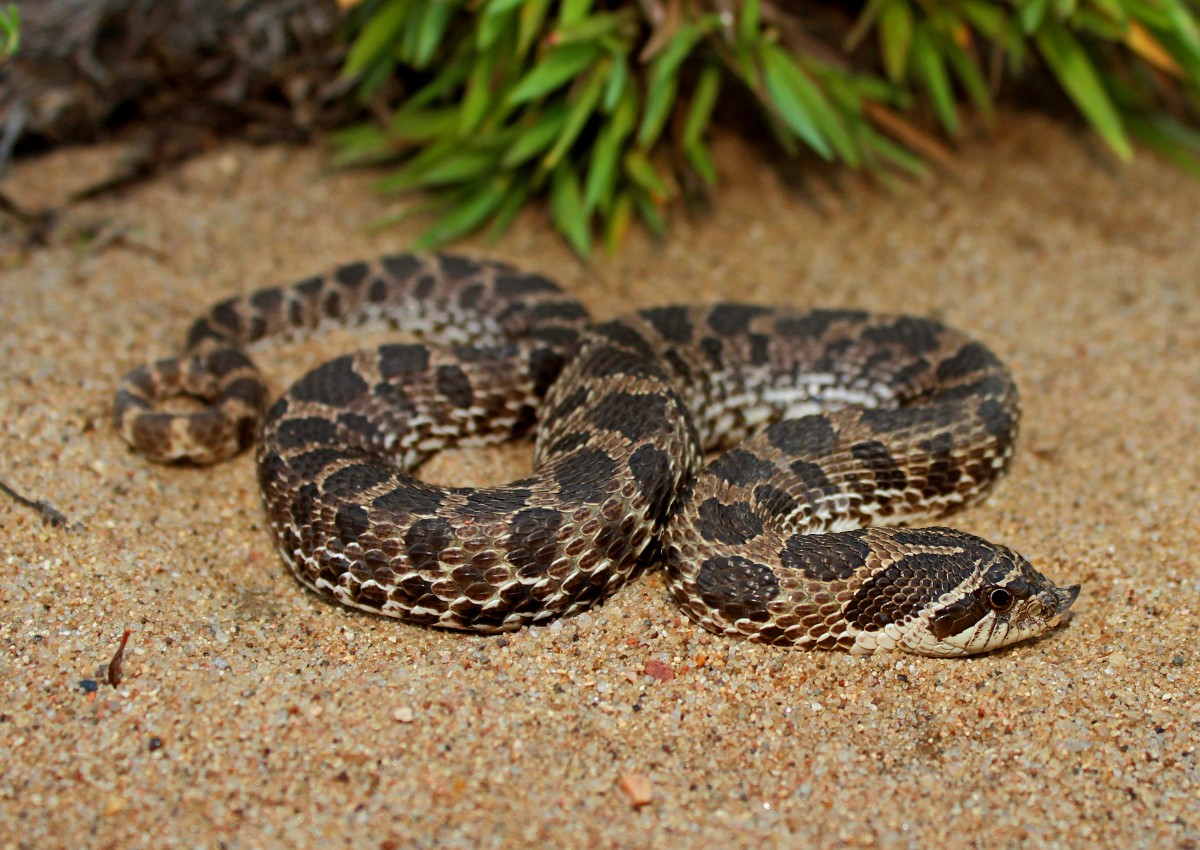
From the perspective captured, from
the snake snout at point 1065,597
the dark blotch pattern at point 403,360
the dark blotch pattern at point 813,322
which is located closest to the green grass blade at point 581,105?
the dark blotch pattern at point 403,360

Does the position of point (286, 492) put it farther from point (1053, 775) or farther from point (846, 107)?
point (846, 107)

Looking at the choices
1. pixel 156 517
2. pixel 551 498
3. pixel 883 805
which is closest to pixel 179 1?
pixel 156 517

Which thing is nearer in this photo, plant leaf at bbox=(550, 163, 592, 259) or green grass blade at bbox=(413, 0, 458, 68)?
green grass blade at bbox=(413, 0, 458, 68)

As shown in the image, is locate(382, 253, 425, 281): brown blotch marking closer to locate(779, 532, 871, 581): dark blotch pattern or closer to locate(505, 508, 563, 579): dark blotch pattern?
locate(505, 508, 563, 579): dark blotch pattern

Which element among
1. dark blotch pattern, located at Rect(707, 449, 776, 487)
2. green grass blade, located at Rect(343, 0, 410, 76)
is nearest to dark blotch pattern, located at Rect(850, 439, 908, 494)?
dark blotch pattern, located at Rect(707, 449, 776, 487)

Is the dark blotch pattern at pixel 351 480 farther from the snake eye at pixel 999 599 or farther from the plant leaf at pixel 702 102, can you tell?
the plant leaf at pixel 702 102

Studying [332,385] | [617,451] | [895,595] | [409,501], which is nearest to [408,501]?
[409,501]
